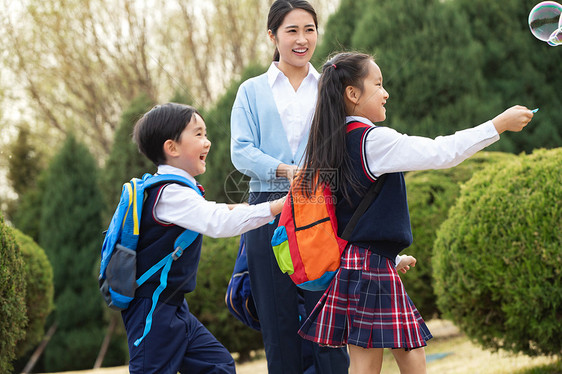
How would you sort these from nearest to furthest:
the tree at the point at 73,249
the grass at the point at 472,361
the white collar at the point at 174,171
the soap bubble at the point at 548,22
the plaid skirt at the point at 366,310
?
the plaid skirt at the point at 366,310 < the white collar at the point at 174,171 < the soap bubble at the point at 548,22 < the grass at the point at 472,361 < the tree at the point at 73,249

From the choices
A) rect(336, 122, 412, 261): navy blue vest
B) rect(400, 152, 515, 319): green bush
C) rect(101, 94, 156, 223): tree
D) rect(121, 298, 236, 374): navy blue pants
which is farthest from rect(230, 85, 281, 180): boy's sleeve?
rect(101, 94, 156, 223): tree

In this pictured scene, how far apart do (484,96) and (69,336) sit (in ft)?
23.2

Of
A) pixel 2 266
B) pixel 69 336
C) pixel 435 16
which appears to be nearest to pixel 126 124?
pixel 69 336

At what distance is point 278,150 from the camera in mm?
3029

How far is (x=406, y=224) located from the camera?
2512 millimetres

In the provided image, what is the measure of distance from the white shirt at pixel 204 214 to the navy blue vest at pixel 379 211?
39cm

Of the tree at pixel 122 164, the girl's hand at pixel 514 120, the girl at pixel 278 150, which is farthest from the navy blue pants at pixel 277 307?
the tree at pixel 122 164

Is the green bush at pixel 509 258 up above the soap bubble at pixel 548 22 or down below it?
below

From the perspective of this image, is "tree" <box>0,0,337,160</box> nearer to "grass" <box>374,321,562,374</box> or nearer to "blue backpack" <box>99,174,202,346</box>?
"grass" <box>374,321,562,374</box>

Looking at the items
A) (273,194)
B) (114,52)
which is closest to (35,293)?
(273,194)

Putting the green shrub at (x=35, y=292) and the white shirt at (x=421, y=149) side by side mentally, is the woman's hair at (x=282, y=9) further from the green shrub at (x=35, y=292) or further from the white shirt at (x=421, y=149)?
the green shrub at (x=35, y=292)

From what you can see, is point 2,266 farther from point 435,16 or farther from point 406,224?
point 435,16

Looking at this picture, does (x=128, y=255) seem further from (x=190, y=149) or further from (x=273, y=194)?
(x=273, y=194)

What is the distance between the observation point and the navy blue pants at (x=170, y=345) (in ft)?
8.57
